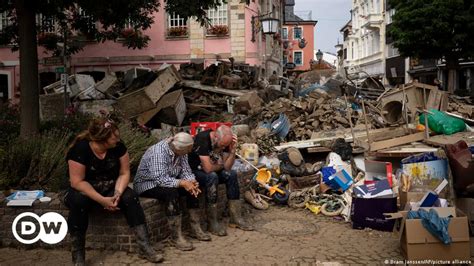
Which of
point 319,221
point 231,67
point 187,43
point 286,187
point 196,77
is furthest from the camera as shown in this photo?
point 187,43

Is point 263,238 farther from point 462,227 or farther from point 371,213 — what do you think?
point 462,227

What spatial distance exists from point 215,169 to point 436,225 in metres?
2.73

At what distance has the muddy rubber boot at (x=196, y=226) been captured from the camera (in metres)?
5.78

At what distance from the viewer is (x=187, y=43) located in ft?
77.8

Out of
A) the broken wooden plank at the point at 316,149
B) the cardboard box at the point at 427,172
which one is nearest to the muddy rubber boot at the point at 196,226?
the cardboard box at the point at 427,172

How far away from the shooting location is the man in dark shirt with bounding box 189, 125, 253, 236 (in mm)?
6012

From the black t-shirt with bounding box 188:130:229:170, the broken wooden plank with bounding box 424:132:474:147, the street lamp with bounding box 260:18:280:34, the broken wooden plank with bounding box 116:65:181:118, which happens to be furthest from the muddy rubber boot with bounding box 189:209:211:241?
the street lamp with bounding box 260:18:280:34

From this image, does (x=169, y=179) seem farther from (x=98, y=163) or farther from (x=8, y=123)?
(x=8, y=123)

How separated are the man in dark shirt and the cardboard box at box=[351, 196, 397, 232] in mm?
1437

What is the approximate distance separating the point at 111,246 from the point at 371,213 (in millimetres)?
3332

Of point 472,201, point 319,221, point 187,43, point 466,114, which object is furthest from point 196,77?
point 472,201

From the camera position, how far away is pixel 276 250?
5.50 meters

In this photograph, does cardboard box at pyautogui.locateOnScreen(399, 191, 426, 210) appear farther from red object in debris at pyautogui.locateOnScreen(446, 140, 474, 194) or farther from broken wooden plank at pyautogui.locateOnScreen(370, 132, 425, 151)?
broken wooden plank at pyautogui.locateOnScreen(370, 132, 425, 151)

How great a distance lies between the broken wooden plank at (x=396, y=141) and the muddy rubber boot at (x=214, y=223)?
3976 millimetres
